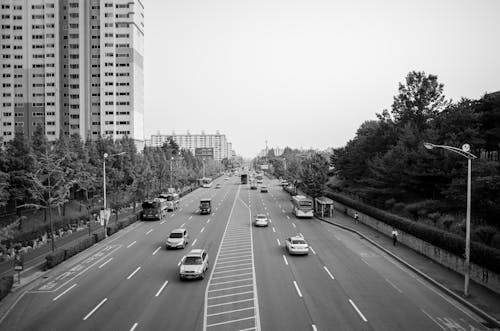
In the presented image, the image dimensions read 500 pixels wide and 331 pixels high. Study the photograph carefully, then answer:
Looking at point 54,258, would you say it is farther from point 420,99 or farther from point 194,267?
point 420,99

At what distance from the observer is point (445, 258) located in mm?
25297

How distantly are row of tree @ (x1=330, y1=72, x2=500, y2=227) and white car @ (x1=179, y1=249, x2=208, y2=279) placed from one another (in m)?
18.3

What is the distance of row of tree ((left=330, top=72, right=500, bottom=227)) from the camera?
2566 centimetres

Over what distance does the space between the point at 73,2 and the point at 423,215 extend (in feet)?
388

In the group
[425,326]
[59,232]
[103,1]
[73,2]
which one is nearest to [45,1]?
[73,2]

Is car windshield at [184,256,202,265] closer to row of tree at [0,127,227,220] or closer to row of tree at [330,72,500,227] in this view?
row of tree at [0,127,227,220]

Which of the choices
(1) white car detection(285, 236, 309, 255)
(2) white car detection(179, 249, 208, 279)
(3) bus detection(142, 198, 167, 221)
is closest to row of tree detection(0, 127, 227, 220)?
(3) bus detection(142, 198, 167, 221)

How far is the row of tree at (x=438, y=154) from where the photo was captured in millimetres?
25656

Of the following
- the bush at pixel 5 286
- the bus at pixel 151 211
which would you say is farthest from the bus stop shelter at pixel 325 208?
the bush at pixel 5 286

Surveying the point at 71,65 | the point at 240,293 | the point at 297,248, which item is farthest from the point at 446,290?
the point at 71,65

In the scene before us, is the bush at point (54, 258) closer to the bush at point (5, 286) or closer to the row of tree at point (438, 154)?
the bush at point (5, 286)

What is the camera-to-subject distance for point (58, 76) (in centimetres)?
11144

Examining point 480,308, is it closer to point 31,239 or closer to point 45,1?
point 31,239

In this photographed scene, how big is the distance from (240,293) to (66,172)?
2668 cm
